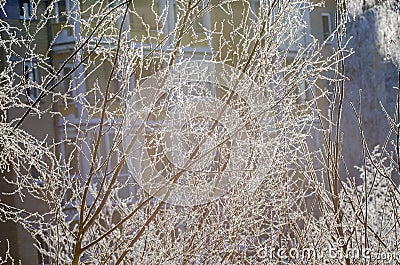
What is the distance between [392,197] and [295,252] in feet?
0.84

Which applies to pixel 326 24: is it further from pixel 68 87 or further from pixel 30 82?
pixel 30 82

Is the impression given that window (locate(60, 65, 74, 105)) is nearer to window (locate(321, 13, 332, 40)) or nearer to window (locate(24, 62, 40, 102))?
window (locate(24, 62, 40, 102))

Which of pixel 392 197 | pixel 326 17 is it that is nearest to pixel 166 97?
pixel 392 197

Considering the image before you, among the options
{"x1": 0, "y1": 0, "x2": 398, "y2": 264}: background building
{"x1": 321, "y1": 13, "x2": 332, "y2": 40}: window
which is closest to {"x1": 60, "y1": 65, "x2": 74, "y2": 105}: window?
{"x1": 0, "y1": 0, "x2": 398, "y2": 264}: background building

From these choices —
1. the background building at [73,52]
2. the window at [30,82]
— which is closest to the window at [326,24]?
the background building at [73,52]

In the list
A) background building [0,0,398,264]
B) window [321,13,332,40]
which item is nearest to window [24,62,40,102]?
background building [0,0,398,264]

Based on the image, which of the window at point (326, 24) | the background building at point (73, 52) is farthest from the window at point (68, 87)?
the window at point (326, 24)

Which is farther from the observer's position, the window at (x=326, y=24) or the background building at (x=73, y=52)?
the window at (x=326, y=24)

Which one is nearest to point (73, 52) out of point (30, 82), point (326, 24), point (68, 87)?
point (30, 82)

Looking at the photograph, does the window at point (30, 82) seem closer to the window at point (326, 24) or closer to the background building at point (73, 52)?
the background building at point (73, 52)

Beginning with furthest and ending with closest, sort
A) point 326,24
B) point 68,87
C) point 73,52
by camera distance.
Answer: point 326,24
point 68,87
point 73,52

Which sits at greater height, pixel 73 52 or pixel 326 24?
pixel 73 52

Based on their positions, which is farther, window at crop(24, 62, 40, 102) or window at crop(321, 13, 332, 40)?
window at crop(321, 13, 332, 40)

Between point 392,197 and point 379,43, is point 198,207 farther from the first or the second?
point 379,43
